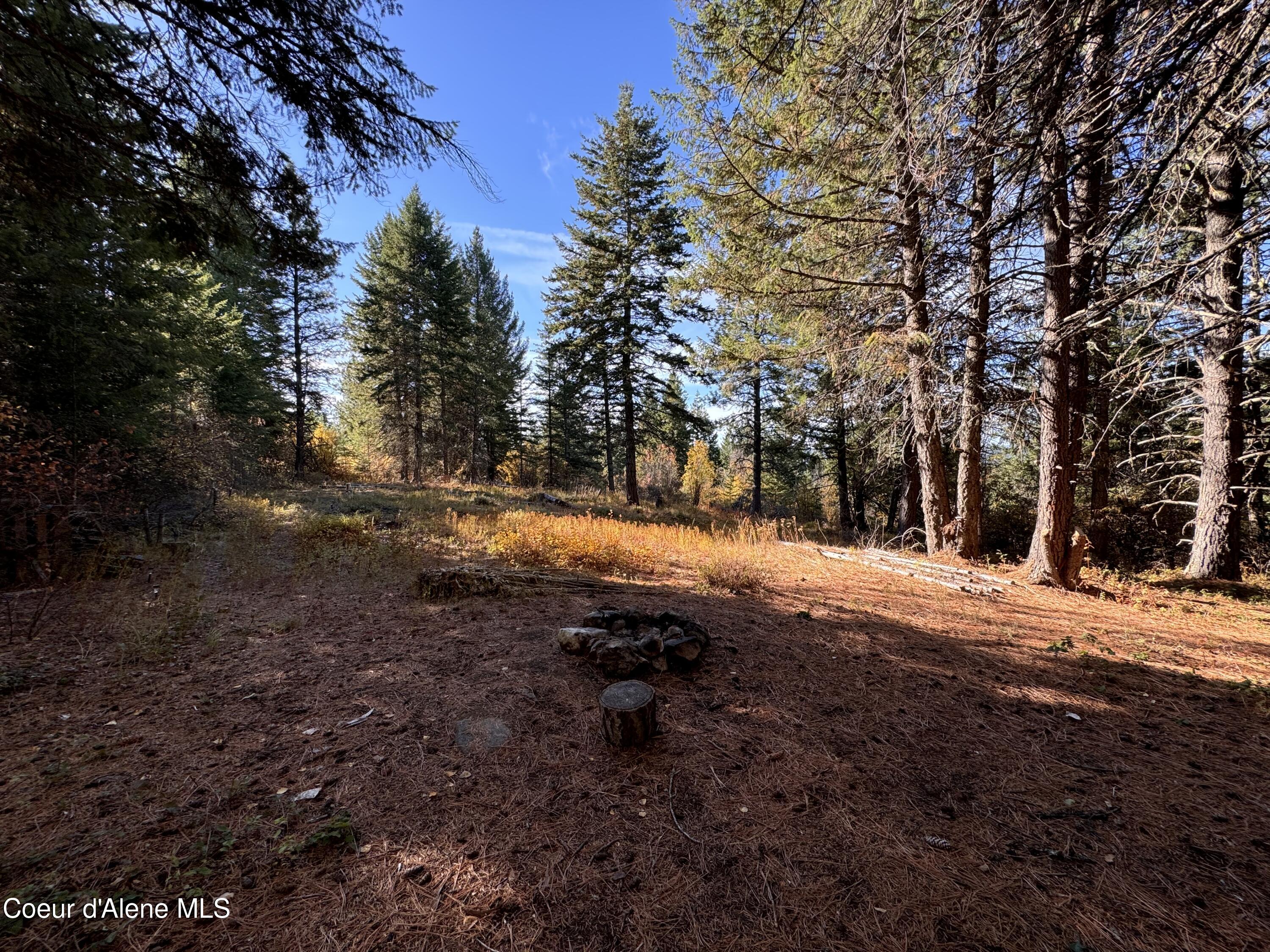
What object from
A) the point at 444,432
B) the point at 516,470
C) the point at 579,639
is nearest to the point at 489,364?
the point at 444,432

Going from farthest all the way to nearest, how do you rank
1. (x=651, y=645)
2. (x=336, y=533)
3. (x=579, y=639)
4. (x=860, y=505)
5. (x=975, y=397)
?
1. (x=860, y=505)
2. (x=336, y=533)
3. (x=975, y=397)
4. (x=579, y=639)
5. (x=651, y=645)

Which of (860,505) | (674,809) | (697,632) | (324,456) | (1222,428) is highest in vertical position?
(1222,428)

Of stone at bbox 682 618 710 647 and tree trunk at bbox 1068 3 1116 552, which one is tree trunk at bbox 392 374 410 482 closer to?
stone at bbox 682 618 710 647

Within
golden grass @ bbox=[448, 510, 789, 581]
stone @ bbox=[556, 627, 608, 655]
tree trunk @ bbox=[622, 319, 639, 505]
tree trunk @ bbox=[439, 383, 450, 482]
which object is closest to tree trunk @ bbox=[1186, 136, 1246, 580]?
golden grass @ bbox=[448, 510, 789, 581]

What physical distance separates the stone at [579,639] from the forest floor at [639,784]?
→ 0.10 metres

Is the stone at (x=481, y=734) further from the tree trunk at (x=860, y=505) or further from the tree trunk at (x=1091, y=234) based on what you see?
the tree trunk at (x=860, y=505)

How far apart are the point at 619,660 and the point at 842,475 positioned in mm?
15514

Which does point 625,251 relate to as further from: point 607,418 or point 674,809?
point 674,809

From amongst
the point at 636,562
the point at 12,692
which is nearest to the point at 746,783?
the point at 636,562

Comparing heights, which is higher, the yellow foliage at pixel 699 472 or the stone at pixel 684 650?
the yellow foliage at pixel 699 472

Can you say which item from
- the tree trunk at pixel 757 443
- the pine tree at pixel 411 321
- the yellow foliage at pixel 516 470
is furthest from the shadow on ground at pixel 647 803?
the yellow foliage at pixel 516 470

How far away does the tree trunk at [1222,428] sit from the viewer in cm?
621

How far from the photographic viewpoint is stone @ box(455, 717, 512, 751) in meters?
2.61

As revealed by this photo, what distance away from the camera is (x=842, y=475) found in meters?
16.6
